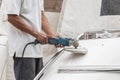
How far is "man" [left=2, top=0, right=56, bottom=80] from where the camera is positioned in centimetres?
313

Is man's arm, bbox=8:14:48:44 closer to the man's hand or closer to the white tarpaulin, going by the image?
the man's hand

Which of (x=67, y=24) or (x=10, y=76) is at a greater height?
(x=67, y=24)

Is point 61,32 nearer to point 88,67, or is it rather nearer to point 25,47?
point 25,47

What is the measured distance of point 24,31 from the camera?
3137mm

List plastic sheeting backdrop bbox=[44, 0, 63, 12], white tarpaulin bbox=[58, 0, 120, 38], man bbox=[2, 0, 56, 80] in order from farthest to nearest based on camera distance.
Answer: plastic sheeting backdrop bbox=[44, 0, 63, 12]
white tarpaulin bbox=[58, 0, 120, 38]
man bbox=[2, 0, 56, 80]

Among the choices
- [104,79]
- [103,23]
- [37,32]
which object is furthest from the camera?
[103,23]

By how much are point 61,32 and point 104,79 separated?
233cm

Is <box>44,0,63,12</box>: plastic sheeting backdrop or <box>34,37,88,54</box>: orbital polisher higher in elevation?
<box>44,0,63,12</box>: plastic sheeting backdrop

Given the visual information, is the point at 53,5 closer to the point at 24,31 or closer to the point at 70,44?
the point at 24,31

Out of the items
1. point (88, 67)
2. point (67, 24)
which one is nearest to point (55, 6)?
point (67, 24)

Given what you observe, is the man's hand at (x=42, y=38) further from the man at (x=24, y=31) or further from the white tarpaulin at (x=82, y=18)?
the white tarpaulin at (x=82, y=18)

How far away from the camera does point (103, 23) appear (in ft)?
13.9

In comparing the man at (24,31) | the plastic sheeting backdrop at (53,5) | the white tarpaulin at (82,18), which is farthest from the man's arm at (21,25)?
the plastic sheeting backdrop at (53,5)

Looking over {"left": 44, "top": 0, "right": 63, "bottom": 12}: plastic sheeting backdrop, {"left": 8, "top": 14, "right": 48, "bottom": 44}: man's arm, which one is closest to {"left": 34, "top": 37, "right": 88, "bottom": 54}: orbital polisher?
{"left": 8, "top": 14, "right": 48, "bottom": 44}: man's arm
